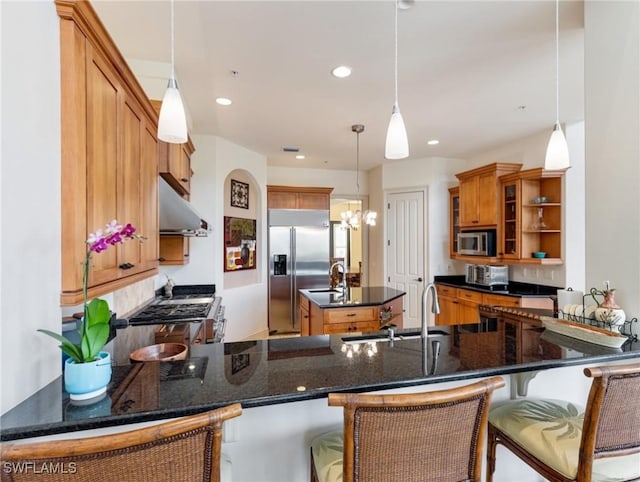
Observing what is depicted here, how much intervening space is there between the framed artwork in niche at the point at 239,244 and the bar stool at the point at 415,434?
4.03 metres

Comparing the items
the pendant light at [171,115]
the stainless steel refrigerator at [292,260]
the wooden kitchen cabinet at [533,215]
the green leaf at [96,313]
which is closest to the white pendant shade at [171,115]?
the pendant light at [171,115]

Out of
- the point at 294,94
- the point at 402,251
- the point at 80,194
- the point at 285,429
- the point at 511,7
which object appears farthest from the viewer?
the point at 402,251

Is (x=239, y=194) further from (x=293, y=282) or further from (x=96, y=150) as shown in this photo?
(x=96, y=150)

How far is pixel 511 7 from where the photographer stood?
6.24ft

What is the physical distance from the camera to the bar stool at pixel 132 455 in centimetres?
67

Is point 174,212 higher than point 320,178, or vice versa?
point 320,178

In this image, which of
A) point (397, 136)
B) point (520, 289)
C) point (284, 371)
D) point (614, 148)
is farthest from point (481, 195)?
point (284, 371)

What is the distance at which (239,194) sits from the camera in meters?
5.13

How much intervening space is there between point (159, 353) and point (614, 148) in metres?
2.48

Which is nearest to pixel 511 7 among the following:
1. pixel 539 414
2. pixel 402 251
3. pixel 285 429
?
pixel 539 414

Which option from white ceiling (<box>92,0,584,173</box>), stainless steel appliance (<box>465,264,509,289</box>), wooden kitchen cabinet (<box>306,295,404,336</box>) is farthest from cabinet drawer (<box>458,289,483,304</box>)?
white ceiling (<box>92,0,584,173</box>)

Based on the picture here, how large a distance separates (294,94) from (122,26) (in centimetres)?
141

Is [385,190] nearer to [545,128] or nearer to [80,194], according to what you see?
[545,128]

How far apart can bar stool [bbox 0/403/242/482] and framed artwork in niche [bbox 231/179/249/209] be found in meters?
4.43
